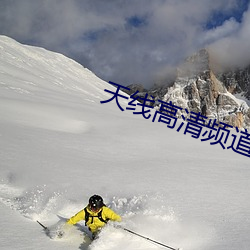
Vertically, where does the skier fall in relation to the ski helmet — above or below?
below

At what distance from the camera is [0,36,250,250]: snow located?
16.4ft

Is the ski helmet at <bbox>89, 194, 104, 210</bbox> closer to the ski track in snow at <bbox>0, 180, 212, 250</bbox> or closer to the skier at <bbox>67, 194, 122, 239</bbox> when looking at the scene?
the skier at <bbox>67, 194, 122, 239</bbox>

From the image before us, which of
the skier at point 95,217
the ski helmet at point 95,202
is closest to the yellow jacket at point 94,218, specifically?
the skier at point 95,217

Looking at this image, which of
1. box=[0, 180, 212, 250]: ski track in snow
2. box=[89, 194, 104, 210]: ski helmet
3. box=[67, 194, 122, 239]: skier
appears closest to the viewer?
box=[0, 180, 212, 250]: ski track in snow

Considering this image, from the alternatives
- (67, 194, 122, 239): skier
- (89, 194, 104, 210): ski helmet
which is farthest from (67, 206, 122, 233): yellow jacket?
(89, 194, 104, 210): ski helmet

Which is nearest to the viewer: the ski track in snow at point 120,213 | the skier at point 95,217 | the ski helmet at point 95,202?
the ski track in snow at point 120,213

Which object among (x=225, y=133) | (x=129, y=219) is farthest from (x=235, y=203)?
(x=225, y=133)

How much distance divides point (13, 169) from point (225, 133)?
1208 centimetres

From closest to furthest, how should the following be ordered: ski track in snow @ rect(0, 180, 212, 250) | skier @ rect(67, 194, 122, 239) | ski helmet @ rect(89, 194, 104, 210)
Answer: ski track in snow @ rect(0, 180, 212, 250), ski helmet @ rect(89, 194, 104, 210), skier @ rect(67, 194, 122, 239)

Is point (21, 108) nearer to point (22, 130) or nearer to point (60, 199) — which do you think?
point (22, 130)

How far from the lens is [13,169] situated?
7730mm

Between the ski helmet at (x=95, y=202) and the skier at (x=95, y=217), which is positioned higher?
the ski helmet at (x=95, y=202)

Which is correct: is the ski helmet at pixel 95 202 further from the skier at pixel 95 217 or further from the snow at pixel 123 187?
the snow at pixel 123 187

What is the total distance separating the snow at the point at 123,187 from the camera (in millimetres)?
5004
